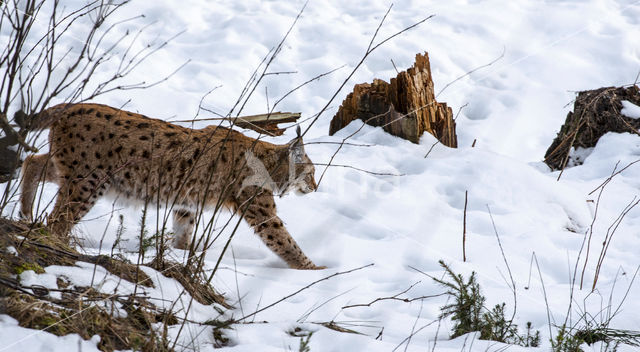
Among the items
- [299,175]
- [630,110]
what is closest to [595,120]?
[630,110]

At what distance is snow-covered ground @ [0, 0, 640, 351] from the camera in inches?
128

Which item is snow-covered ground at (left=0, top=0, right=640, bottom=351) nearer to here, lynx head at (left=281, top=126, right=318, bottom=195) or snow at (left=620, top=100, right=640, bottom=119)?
snow at (left=620, top=100, right=640, bottom=119)

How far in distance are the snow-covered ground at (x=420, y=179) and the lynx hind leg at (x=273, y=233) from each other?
110 mm

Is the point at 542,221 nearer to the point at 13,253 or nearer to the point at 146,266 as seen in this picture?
the point at 146,266

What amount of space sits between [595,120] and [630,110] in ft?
1.44

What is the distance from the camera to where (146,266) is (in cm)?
289

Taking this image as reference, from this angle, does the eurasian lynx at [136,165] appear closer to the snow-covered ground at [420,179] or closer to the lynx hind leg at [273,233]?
the lynx hind leg at [273,233]

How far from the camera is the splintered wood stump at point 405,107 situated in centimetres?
705

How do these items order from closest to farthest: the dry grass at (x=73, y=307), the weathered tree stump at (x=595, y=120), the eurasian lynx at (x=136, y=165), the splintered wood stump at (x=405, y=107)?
the dry grass at (x=73, y=307), the eurasian lynx at (x=136, y=165), the splintered wood stump at (x=405, y=107), the weathered tree stump at (x=595, y=120)

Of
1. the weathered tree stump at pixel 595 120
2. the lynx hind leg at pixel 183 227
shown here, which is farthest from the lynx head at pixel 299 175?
the weathered tree stump at pixel 595 120

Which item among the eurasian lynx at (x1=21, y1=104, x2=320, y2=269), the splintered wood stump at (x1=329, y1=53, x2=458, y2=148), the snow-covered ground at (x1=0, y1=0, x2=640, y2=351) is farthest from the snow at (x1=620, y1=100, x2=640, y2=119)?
the eurasian lynx at (x1=21, y1=104, x2=320, y2=269)

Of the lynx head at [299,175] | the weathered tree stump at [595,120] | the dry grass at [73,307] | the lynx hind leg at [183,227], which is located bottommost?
the dry grass at [73,307]

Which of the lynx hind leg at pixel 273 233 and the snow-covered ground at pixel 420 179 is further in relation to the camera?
the lynx hind leg at pixel 273 233

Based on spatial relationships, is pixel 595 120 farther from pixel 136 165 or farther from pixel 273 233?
pixel 136 165
